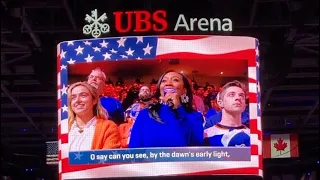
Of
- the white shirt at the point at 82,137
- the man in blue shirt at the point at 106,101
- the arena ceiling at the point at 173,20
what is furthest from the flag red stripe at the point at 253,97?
the white shirt at the point at 82,137

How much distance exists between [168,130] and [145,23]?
1.89 m

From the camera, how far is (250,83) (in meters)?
12.8

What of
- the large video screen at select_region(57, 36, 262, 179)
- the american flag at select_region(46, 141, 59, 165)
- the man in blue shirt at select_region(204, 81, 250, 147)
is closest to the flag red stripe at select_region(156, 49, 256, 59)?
the large video screen at select_region(57, 36, 262, 179)

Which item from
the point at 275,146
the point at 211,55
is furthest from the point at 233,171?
the point at 275,146

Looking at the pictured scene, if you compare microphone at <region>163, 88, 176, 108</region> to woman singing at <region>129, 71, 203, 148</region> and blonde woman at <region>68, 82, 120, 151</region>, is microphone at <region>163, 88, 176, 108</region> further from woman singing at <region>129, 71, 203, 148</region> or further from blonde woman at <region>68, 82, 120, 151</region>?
blonde woman at <region>68, 82, 120, 151</region>

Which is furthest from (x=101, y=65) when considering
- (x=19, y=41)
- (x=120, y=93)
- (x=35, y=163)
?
(x=35, y=163)

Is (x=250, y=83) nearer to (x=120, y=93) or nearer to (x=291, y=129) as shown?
(x=120, y=93)

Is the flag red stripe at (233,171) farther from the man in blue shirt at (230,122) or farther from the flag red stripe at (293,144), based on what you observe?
the flag red stripe at (293,144)

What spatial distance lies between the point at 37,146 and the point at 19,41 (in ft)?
31.1

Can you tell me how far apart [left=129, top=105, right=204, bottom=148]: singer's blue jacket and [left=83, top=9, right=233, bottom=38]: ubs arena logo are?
4.75 feet

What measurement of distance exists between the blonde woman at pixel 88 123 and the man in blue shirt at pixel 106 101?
0.23ft

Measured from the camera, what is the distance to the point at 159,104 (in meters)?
12.8

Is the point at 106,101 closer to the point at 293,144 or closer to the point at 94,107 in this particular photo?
the point at 94,107

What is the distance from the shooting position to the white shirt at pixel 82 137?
41.8 ft
